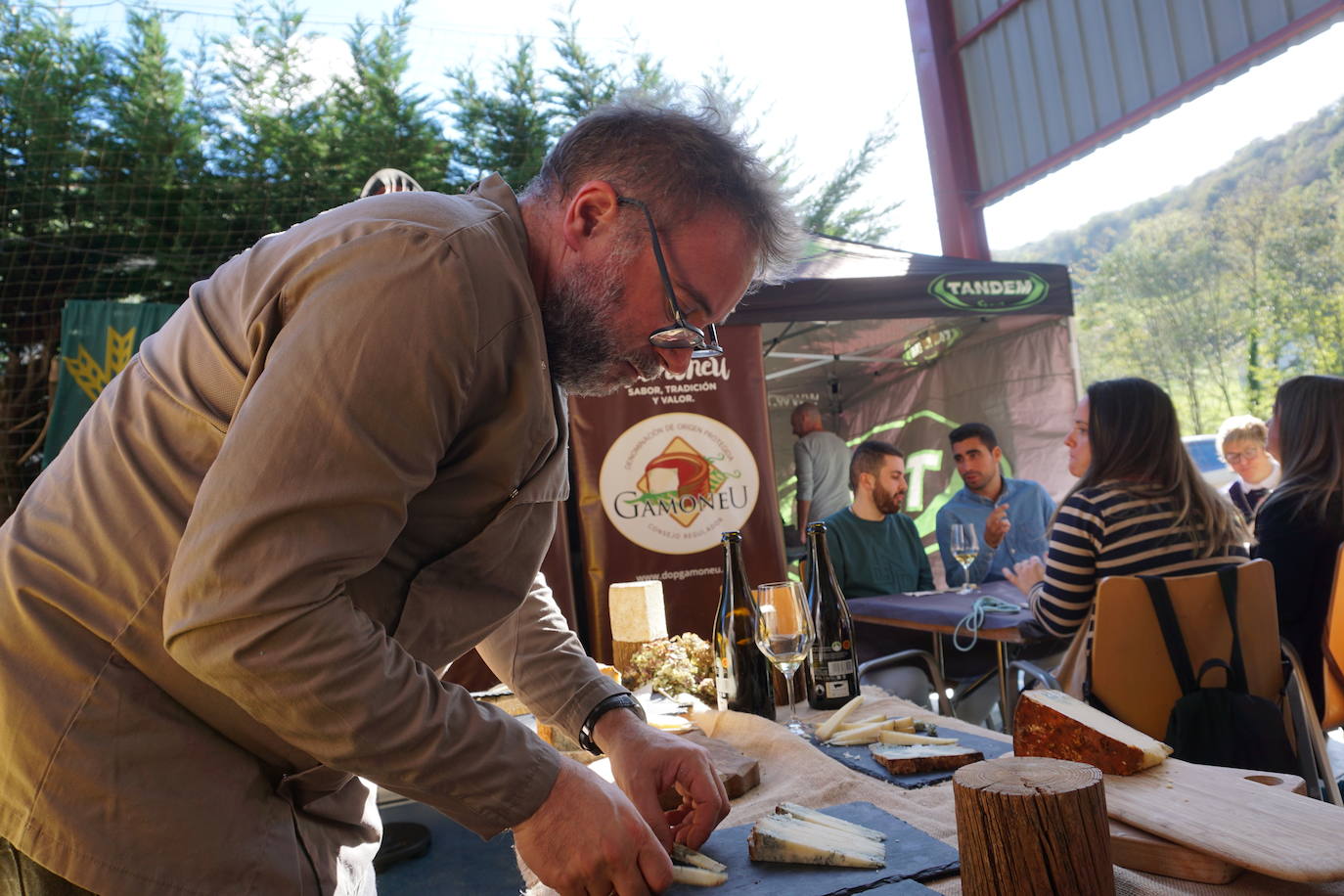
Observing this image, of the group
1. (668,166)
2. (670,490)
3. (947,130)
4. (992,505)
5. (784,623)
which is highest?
(947,130)

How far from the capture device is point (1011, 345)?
626cm

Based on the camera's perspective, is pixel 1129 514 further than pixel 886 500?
No

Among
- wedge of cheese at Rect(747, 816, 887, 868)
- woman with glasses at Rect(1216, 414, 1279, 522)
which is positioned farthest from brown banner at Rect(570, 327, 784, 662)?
woman with glasses at Rect(1216, 414, 1279, 522)

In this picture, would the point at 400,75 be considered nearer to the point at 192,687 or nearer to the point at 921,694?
the point at 921,694

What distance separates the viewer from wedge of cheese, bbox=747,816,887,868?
3.17 ft

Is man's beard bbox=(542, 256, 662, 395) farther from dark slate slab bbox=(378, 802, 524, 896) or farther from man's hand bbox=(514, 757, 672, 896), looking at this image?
dark slate slab bbox=(378, 802, 524, 896)

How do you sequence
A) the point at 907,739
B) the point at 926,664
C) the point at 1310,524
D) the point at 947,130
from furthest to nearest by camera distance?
the point at 947,130 < the point at 1310,524 < the point at 926,664 < the point at 907,739

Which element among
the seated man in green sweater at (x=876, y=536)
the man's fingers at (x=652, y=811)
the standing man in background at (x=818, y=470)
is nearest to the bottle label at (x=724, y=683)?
the man's fingers at (x=652, y=811)

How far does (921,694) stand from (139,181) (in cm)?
775

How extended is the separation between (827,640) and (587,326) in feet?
3.85

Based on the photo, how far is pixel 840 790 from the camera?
131 cm

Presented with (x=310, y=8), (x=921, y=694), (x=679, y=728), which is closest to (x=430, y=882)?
(x=921, y=694)

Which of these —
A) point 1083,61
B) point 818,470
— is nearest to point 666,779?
point 818,470

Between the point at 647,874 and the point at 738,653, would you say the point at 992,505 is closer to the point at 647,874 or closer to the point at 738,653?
the point at 738,653
